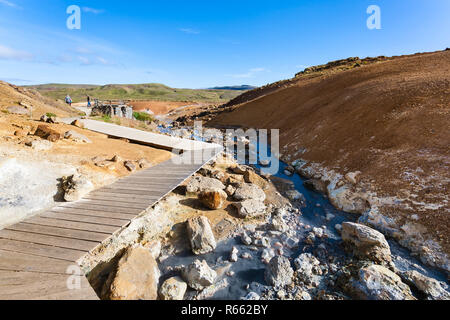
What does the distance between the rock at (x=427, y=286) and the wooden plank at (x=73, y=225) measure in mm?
4303

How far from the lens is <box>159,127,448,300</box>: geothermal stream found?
3.12 meters

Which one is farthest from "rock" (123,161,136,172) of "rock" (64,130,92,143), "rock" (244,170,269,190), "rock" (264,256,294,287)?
"rock" (264,256,294,287)

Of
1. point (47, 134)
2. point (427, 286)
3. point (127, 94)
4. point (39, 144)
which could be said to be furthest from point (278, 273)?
point (127, 94)

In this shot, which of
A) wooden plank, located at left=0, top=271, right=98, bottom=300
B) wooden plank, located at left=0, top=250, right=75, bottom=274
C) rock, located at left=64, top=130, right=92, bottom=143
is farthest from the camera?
rock, located at left=64, top=130, right=92, bottom=143

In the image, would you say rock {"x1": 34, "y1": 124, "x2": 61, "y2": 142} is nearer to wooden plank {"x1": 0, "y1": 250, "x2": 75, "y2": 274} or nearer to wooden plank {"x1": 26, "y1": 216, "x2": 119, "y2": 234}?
wooden plank {"x1": 26, "y1": 216, "x2": 119, "y2": 234}

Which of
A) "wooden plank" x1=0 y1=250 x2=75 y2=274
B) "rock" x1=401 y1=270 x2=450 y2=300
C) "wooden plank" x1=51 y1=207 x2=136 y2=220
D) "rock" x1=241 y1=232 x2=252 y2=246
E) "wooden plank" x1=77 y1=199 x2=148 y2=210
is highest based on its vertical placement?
"wooden plank" x1=77 y1=199 x2=148 y2=210

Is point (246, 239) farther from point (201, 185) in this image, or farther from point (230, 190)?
point (201, 185)

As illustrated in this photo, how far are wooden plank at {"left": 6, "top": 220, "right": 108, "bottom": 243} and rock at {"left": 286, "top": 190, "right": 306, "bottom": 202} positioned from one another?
4.62 metres

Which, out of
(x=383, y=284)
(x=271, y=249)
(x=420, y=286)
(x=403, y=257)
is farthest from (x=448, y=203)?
(x=271, y=249)

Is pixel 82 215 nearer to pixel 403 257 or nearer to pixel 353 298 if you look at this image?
pixel 353 298

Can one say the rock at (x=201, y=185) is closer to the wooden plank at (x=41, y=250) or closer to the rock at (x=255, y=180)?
the rock at (x=255, y=180)

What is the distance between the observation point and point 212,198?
16.0 ft

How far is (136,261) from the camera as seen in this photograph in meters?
2.98

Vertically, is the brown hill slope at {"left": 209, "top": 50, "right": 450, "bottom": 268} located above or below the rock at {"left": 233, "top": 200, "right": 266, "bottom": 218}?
above
